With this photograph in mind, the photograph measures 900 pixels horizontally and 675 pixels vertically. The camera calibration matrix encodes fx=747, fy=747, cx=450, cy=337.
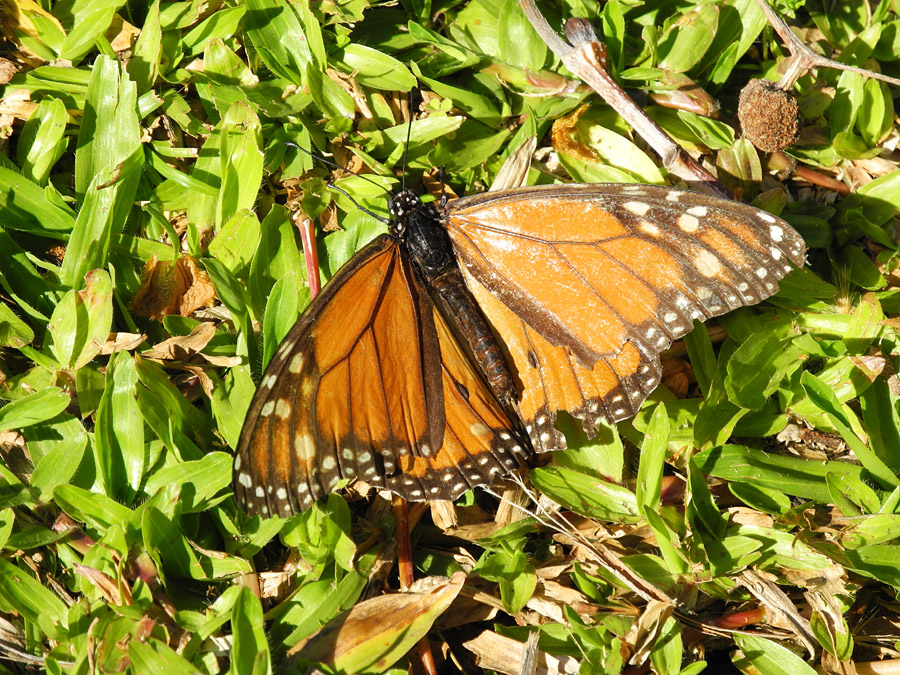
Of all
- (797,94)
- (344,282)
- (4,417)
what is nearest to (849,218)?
(797,94)

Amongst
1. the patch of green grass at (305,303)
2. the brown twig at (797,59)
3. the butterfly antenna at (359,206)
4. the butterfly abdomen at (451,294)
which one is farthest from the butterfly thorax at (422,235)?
the brown twig at (797,59)

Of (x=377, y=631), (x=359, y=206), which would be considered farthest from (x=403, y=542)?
(x=359, y=206)

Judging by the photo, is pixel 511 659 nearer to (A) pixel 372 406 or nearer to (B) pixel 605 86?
(A) pixel 372 406

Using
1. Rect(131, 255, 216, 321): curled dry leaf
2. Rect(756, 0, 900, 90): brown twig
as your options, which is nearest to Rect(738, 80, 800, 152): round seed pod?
Rect(756, 0, 900, 90): brown twig

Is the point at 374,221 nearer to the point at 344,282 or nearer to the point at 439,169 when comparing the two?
the point at 439,169

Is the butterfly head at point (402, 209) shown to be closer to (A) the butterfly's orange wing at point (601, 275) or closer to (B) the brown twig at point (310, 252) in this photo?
(A) the butterfly's orange wing at point (601, 275)

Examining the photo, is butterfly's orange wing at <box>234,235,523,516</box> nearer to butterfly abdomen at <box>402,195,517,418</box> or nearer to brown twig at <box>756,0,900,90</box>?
butterfly abdomen at <box>402,195,517,418</box>

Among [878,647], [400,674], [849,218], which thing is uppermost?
[849,218]
